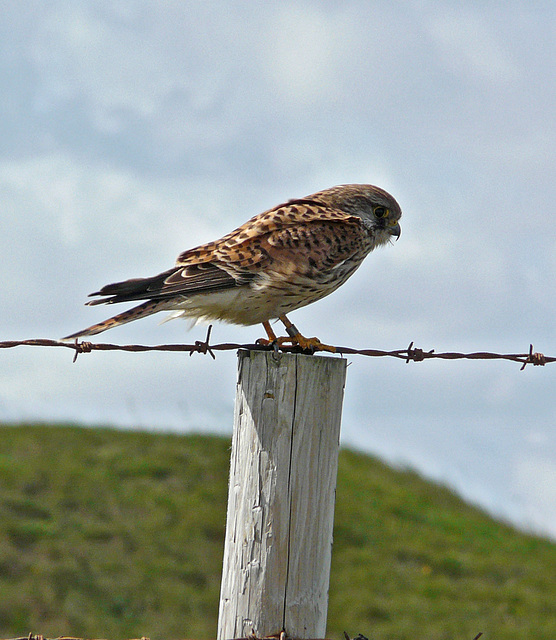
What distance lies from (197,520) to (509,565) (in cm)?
467

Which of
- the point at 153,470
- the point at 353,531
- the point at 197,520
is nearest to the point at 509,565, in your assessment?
the point at 353,531

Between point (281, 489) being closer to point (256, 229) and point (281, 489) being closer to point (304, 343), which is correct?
point (304, 343)

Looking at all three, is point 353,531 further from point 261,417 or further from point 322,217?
point 261,417

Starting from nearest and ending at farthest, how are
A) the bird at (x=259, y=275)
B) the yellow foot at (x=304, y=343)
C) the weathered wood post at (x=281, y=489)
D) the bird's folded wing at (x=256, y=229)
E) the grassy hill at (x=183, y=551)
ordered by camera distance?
the weathered wood post at (x=281, y=489), the yellow foot at (x=304, y=343), the bird at (x=259, y=275), the bird's folded wing at (x=256, y=229), the grassy hill at (x=183, y=551)

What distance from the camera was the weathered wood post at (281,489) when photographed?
10.8 ft

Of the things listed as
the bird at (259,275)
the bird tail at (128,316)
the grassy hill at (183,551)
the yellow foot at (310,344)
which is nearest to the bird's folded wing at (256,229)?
the bird at (259,275)

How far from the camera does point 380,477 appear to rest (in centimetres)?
1480

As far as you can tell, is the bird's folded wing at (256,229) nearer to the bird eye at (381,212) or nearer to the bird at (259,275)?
the bird at (259,275)

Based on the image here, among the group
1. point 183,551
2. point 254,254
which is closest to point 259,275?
point 254,254

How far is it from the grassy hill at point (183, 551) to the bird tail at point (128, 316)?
18.8 ft

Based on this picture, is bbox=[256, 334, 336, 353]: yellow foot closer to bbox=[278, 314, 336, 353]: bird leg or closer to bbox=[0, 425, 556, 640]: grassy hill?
bbox=[278, 314, 336, 353]: bird leg

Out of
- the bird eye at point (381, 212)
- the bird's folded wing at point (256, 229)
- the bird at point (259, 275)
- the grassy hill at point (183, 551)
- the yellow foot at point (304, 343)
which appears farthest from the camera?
the grassy hill at point (183, 551)

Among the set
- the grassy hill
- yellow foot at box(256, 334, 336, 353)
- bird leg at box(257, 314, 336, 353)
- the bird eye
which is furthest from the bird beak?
the grassy hill

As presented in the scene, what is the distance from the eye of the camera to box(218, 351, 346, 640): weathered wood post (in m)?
3.31
